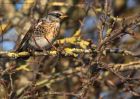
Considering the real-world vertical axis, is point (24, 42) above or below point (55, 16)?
below

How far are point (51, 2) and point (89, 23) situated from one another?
255 cm

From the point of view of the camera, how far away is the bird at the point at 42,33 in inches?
317

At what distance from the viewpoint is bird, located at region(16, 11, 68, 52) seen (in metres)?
8.05

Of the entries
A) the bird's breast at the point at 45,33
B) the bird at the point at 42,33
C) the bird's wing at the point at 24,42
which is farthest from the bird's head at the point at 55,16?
the bird's wing at the point at 24,42

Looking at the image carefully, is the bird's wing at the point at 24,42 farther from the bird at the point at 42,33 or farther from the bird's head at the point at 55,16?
the bird's head at the point at 55,16

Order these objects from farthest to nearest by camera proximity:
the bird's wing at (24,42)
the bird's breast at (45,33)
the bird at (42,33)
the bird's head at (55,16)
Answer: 1. the bird's head at (55,16)
2. the bird's breast at (45,33)
3. the bird at (42,33)
4. the bird's wing at (24,42)

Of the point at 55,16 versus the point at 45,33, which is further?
the point at 55,16

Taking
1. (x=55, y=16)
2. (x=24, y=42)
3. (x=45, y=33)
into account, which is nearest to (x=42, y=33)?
(x=45, y=33)

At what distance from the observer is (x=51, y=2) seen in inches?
418

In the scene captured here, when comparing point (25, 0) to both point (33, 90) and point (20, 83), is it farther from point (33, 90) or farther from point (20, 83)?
point (33, 90)

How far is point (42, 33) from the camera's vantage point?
8.48 metres

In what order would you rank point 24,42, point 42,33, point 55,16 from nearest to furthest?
point 24,42
point 42,33
point 55,16

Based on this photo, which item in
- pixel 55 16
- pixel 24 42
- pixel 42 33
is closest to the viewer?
pixel 24 42

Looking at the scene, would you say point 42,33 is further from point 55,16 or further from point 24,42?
point 55,16
